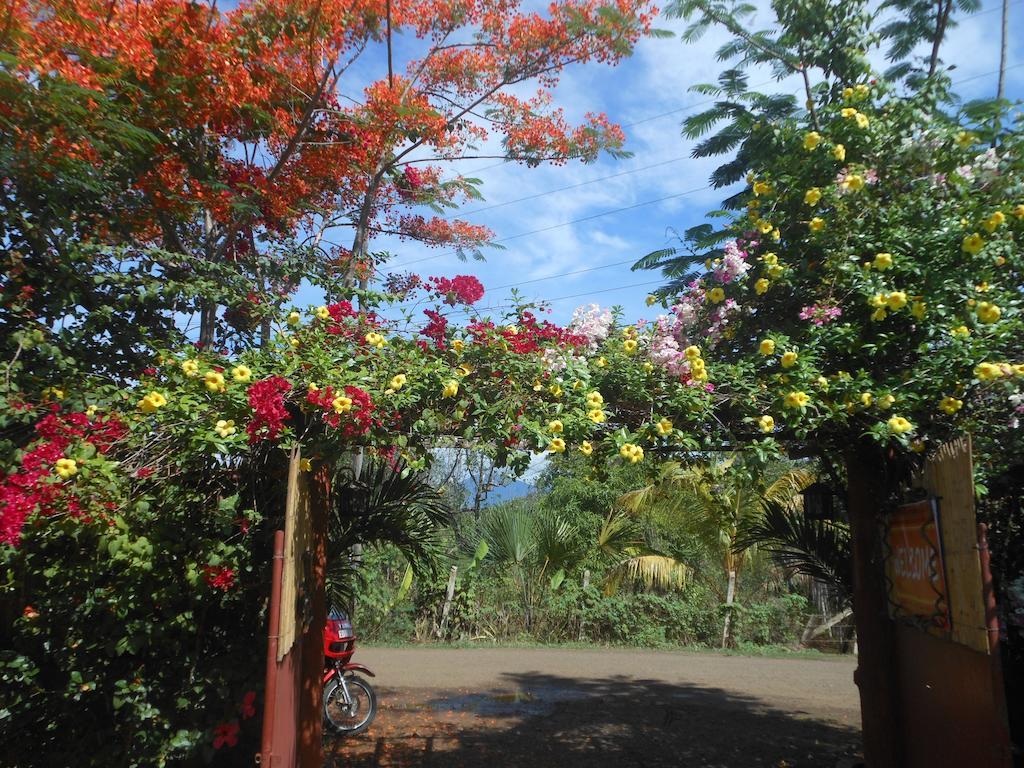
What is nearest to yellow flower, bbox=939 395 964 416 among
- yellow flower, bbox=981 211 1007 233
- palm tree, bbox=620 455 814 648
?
yellow flower, bbox=981 211 1007 233

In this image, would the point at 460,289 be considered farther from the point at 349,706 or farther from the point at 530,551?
the point at 530,551

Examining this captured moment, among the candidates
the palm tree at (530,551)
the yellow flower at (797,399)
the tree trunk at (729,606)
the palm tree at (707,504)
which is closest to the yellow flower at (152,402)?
the yellow flower at (797,399)

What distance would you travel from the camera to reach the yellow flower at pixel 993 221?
354 centimetres

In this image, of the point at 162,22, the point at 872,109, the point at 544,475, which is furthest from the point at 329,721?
the point at 544,475

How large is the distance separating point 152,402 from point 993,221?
3988mm

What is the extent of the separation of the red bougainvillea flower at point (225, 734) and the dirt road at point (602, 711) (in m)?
2.42

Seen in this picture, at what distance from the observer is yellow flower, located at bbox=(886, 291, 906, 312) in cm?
352

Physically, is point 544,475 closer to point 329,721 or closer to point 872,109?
point 329,721

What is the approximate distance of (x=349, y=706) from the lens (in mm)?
6574

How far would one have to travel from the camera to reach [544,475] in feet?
55.9

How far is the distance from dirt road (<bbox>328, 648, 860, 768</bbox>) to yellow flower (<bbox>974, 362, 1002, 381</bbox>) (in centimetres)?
313

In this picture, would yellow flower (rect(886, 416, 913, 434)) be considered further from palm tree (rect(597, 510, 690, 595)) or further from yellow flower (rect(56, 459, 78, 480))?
palm tree (rect(597, 510, 690, 595))

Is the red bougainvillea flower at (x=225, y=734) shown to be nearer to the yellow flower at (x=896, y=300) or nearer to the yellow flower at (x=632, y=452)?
the yellow flower at (x=632, y=452)

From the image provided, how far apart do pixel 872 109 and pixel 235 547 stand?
4337 millimetres
